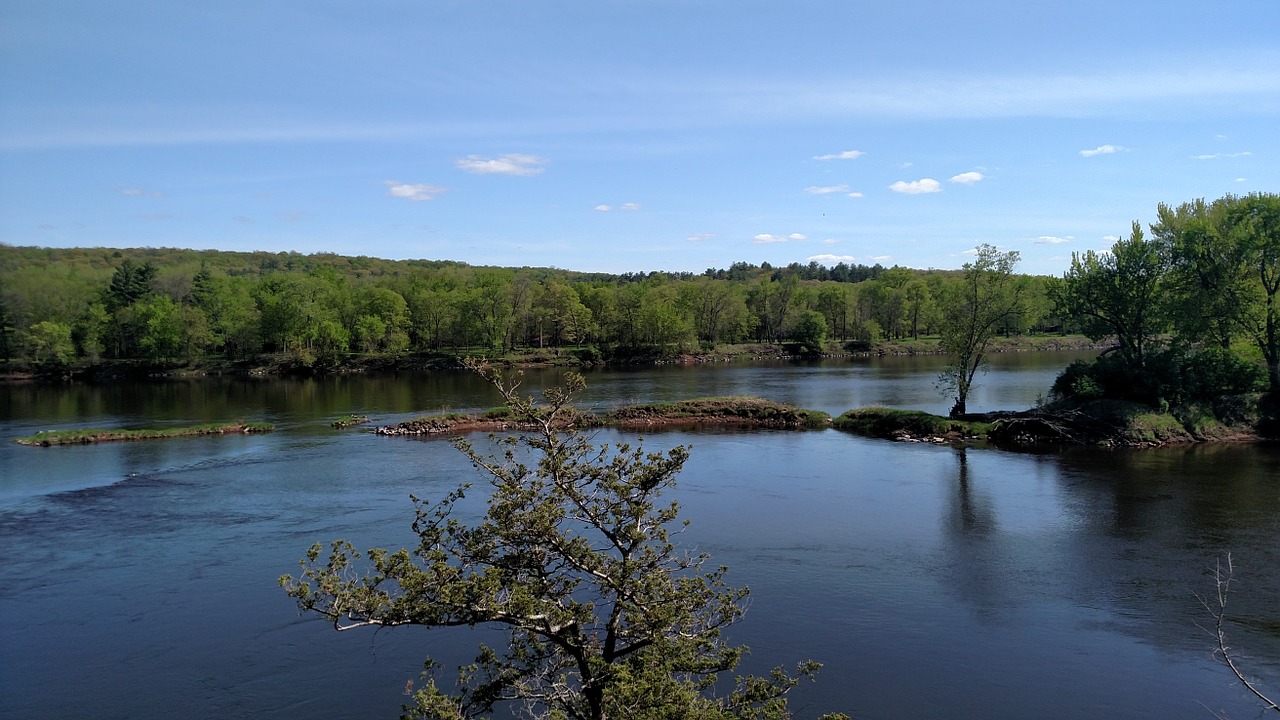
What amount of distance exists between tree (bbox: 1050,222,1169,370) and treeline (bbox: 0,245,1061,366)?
149 feet

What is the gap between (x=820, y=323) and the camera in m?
118

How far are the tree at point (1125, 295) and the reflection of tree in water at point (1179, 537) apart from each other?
7.65 metres

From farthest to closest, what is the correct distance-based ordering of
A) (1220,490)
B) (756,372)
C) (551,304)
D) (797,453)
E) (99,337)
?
1. (551,304)
2. (99,337)
3. (756,372)
4. (797,453)
5. (1220,490)

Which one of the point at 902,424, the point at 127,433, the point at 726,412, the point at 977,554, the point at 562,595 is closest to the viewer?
the point at 562,595

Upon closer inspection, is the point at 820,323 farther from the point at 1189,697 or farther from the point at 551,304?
the point at 1189,697

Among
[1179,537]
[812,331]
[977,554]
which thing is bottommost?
[977,554]

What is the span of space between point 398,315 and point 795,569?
94139 millimetres

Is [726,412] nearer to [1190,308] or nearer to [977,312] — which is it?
[977,312]

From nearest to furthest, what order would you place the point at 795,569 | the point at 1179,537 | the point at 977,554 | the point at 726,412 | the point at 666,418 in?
1. the point at 795,569
2. the point at 977,554
3. the point at 1179,537
4. the point at 666,418
5. the point at 726,412

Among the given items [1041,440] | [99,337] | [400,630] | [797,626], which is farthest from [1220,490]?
[99,337]

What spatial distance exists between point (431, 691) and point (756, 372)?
272 feet

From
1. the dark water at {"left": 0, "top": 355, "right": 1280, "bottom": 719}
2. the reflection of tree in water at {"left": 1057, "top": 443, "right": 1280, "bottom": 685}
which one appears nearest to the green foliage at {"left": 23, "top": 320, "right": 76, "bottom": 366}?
the dark water at {"left": 0, "top": 355, "right": 1280, "bottom": 719}

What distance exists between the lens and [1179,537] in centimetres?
2616

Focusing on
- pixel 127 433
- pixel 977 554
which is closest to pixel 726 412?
pixel 977 554
